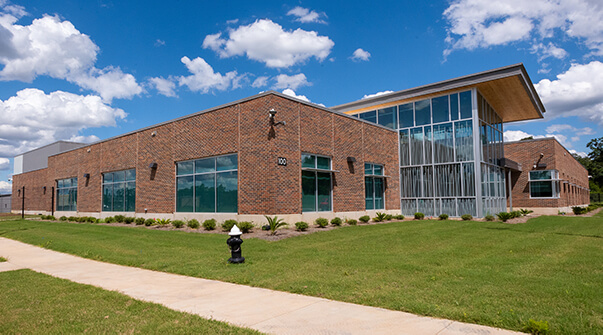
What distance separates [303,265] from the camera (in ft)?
28.1

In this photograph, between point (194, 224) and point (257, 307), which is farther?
point (194, 224)

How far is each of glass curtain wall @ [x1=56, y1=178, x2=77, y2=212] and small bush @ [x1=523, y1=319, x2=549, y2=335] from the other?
3245 centimetres

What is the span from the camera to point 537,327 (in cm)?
419

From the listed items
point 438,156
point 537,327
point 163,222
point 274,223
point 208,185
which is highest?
point 438,156

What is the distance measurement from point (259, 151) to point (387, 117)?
43.0 ft

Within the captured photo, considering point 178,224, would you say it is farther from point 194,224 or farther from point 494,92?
point 494,92

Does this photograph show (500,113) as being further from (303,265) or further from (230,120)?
(303,265)

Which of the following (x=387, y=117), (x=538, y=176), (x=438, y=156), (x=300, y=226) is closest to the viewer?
(x=300, y=226)

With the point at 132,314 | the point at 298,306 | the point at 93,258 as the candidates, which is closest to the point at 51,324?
the point at 132,314

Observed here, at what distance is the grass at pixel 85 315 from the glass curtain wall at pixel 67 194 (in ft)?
86.4

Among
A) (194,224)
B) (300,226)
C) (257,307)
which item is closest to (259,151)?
(300,226)

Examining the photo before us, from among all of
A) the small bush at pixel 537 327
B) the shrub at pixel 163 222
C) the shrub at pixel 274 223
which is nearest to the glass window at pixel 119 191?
the shrub at pixel 163 222

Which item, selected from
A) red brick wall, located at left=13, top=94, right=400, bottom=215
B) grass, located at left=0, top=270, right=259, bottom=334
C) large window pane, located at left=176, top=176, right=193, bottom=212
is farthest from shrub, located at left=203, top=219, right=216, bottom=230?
grass, located at left=0, top=270, right=259, bottom=334

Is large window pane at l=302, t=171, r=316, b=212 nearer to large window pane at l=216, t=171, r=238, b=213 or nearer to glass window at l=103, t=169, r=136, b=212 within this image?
large window pane at l=216, t=171, r=238, b=213
